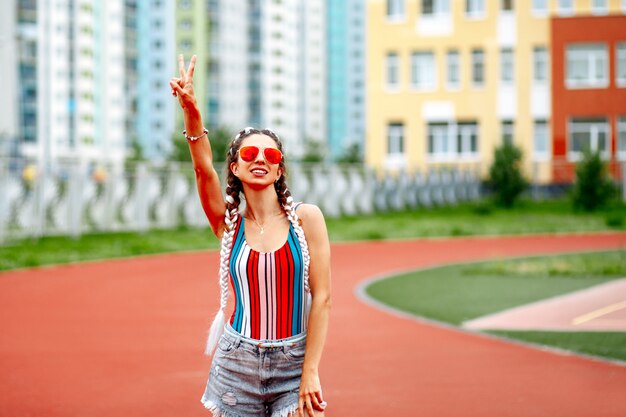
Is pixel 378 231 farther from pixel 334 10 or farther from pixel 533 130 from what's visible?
pixel 334 10

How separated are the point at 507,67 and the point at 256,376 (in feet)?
185

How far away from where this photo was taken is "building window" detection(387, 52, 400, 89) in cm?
6038

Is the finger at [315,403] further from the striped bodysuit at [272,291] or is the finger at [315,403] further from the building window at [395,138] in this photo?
the building window at [395,138]

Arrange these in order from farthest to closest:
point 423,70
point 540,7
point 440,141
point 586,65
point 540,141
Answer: point 423,70 < point 440,141 < point 540,7 < point 540,141 < point 586,65

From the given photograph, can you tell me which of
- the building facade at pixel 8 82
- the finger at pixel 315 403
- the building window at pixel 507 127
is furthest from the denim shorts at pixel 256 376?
the building facade at pixel 8 82

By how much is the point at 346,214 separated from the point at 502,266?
73.3 feet

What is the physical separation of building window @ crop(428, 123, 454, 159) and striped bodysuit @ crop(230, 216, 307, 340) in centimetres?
5583

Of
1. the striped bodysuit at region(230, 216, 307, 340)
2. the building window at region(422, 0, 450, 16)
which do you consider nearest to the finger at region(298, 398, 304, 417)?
the striped bodysuit at region(230, 216, 307, 340)

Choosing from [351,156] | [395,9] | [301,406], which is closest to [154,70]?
[351,156]

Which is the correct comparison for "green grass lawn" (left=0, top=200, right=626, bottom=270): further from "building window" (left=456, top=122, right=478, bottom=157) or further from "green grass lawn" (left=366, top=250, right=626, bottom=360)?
"building window" (left=456, top=122, right=478, bottom=157)

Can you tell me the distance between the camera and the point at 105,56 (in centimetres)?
12756

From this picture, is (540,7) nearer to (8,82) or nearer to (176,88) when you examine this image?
(8,82)

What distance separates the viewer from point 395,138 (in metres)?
60.4

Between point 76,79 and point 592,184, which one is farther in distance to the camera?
point 76,79
